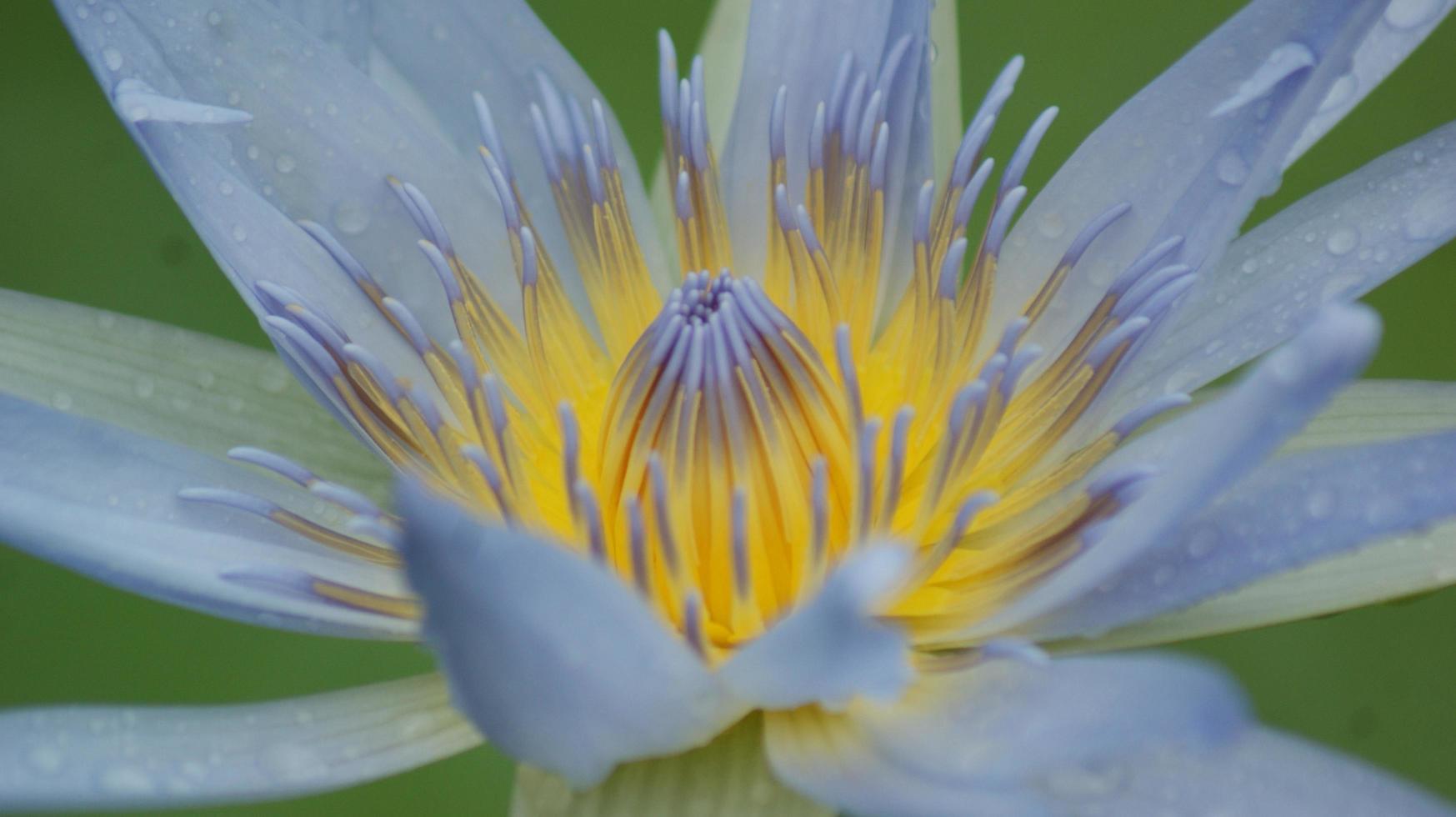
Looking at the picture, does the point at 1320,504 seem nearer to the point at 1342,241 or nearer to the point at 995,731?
the point at 995,731

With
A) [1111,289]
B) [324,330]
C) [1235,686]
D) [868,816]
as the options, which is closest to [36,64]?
[324,330]

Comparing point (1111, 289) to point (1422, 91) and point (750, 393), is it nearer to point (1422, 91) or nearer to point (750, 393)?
point (750, 393)

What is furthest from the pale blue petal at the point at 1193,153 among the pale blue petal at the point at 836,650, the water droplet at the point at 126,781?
the water droplet at the point at 126,781

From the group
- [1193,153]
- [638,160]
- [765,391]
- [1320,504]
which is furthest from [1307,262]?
[638,160]

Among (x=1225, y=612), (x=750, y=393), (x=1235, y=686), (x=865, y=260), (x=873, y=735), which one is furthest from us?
(x=865, y=260)

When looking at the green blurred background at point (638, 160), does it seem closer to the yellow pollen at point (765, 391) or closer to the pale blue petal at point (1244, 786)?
the yellow pollen at point (765, 391)
